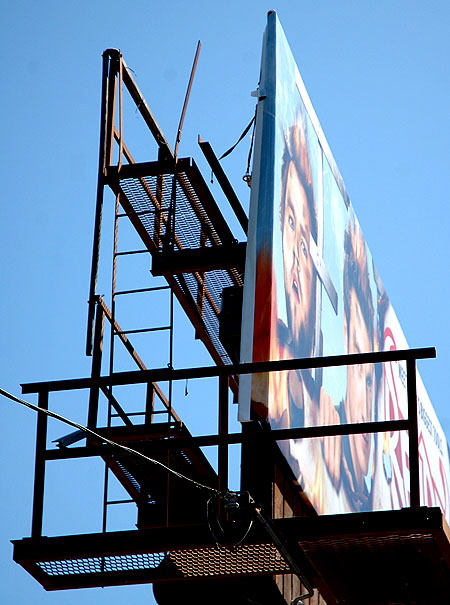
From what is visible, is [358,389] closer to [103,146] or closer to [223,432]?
[103,146]

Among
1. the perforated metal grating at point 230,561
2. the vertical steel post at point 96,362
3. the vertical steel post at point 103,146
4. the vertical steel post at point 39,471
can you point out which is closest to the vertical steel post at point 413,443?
the perforated metal grating at point 230,561

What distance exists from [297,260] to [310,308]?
678 mm

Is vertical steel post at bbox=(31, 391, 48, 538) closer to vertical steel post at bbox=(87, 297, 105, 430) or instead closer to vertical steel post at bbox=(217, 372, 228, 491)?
vertical steel post at bbox=(87, 297, 105, 430)

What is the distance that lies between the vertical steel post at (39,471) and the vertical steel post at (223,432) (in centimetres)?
159

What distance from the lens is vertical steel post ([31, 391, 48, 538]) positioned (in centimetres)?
1280

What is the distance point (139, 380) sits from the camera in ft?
42.4

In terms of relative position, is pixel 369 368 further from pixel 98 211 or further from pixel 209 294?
pixel 98 211

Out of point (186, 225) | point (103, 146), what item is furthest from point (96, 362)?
point (103, 146)

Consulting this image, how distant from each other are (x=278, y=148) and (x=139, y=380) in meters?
2.97

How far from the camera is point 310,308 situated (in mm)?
15258

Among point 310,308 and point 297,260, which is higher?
point 297,260

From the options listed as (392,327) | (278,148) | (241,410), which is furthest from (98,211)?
(392,327)

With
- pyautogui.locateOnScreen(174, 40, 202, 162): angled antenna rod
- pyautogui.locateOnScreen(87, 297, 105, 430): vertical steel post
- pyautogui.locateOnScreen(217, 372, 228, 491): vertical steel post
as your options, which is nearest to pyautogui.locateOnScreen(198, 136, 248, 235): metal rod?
pyautogui.locateOnScreen(174, 40, 202, 162): angled antenna rod

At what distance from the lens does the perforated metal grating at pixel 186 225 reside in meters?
15.7
